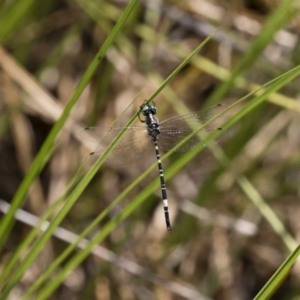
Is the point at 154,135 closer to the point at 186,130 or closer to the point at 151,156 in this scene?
the point at 186,130

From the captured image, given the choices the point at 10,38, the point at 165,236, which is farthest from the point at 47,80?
the point at 165,236

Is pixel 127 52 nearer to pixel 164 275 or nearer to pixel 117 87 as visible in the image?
pixel 117 87

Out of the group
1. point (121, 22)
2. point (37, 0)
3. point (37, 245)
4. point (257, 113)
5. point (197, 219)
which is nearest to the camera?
point (121, 22)

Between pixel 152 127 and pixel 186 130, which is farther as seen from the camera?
pixel 152 127

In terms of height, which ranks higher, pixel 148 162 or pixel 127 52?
pixel 127 52

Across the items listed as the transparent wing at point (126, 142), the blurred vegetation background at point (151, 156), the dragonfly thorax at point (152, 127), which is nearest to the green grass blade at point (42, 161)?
the transparent wing at point (126, 142)

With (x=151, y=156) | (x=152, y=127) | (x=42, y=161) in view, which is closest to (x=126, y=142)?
(x=152, y=127)
